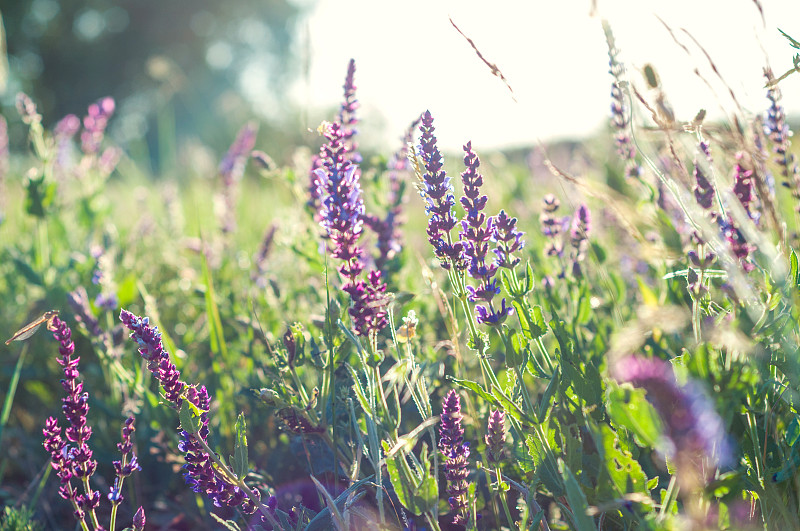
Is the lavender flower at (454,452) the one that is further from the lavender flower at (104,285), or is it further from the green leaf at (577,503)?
the lavender flower at (104,285)

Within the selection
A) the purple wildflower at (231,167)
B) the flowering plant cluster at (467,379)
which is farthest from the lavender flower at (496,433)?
the purple wildflower at (231,167)

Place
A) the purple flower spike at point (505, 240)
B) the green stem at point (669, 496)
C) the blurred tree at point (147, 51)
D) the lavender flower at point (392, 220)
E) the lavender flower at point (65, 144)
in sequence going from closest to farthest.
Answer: the green stem at point (669, 496), the purple flower spike at point (505, 240), the lavender flower at point (392, 220), the lavender flower at point (65, 144), the blurred tree at point (147, 51)

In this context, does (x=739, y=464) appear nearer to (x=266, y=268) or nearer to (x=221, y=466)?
(x=221, y=466)

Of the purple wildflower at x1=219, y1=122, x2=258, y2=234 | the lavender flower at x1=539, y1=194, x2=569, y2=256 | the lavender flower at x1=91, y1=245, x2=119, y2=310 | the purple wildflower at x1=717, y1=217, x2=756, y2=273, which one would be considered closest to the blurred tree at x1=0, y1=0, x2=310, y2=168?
A: the purple wildflower at x1=219, y1=122, x2=258, y2=234

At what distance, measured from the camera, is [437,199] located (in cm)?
115

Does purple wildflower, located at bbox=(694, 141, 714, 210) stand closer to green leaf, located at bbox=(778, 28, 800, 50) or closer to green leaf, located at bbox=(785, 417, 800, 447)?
green leaf, located at bbox=(778, 28, 800, 50)

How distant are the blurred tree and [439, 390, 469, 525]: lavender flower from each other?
23.7m

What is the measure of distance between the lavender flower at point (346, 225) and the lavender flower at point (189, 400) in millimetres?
331

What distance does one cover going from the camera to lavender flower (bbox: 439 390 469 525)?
1120 mm

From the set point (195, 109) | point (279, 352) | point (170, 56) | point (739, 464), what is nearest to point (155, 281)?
point (279, 352)

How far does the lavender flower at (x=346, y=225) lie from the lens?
1136 mm

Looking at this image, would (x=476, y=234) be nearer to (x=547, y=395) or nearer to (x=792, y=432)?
(x=547, y=395)

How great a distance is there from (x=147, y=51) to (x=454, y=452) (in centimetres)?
3563

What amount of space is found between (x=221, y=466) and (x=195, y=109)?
33.4 metres
